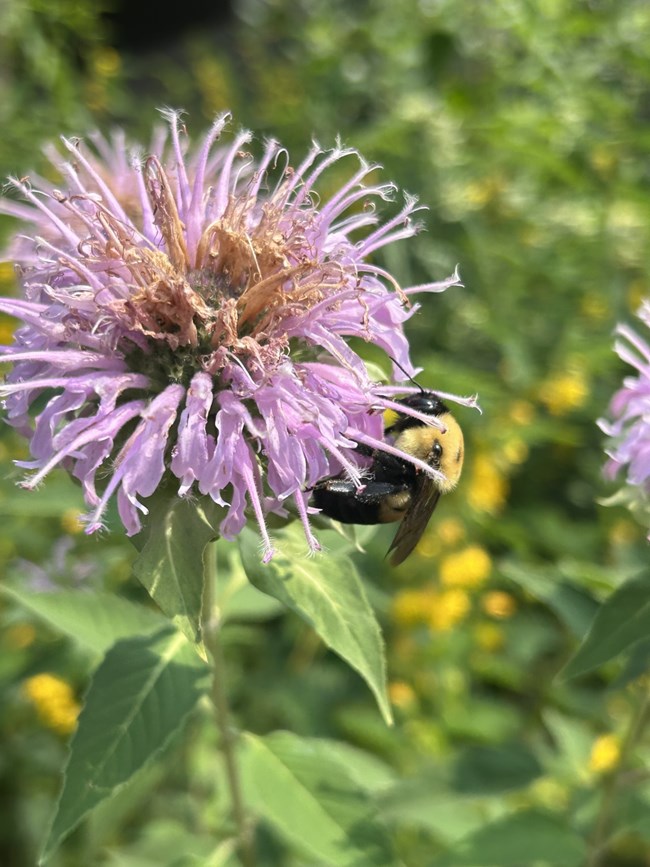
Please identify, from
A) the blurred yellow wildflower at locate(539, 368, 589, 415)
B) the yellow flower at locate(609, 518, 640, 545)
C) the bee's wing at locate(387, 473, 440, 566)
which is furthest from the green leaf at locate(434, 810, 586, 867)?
the blurred yellow wildflower at locate(539, 368, 589, 415)

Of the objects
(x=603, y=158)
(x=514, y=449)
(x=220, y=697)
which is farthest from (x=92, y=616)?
(x=603, y=158)

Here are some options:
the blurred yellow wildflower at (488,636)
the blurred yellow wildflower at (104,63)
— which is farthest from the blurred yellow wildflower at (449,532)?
the blurred yellow wildflower at (104,63)

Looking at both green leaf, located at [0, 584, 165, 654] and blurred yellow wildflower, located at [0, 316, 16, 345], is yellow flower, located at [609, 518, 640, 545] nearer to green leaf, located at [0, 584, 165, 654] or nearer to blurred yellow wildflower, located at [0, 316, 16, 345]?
green leaf, located at [0, 584, 165, 654]

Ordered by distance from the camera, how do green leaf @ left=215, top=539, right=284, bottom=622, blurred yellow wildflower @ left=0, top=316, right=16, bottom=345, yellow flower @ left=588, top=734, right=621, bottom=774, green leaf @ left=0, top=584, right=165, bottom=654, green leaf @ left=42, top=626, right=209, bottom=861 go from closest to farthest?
green leaf @ left=42, top=626, right=209, bottom=861 → green leaf @ left=0, top=584, right=165, bottom=654 → green leaf @ left=215, top=539, right=284, bottom=622 → yellow flower @ left=588, top=734, right=621, bottom=774 → blurred yellow wildflower @ left=0, top=316, right=16, bottom=345

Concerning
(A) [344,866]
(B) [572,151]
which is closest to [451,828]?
(A) [344,866]

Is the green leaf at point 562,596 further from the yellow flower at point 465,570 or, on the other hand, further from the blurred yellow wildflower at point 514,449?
the blurred yellow wildflower at point 514,449

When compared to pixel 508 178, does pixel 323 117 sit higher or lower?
lower

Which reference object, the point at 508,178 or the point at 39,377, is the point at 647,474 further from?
the point at 508,178
